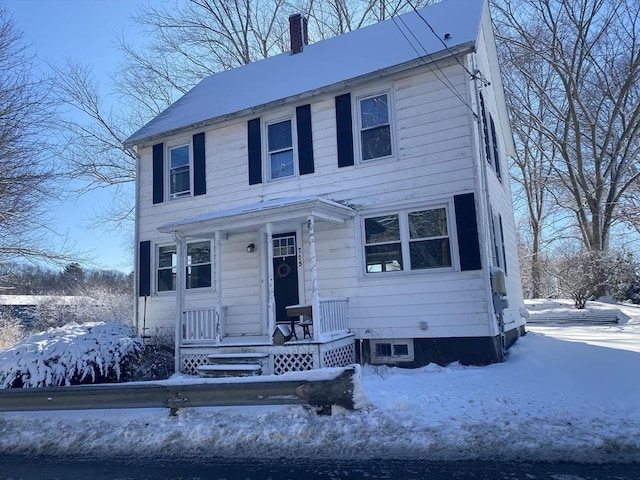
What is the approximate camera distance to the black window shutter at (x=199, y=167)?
38.0ft

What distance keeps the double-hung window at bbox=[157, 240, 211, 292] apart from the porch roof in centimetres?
161

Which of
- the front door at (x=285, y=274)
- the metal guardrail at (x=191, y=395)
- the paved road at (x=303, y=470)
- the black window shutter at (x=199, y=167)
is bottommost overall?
the paved road at (x=303, y=470)

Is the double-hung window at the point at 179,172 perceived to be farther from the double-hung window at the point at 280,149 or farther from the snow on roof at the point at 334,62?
the double-hung window at the point at 280,149

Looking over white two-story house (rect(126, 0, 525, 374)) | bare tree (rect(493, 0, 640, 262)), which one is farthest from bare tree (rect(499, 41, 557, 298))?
white two-story house (rect(126, 0, 525, 374))

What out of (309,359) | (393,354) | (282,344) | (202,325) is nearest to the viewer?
(309,359)

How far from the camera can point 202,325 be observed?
31.7 feet

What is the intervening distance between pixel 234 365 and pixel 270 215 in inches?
114

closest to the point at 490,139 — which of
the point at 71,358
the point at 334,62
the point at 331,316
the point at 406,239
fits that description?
the point at 406,239

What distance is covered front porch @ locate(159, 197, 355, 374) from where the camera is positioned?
840cm

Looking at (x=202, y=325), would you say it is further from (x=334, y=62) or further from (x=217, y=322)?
(x=334, y=62)

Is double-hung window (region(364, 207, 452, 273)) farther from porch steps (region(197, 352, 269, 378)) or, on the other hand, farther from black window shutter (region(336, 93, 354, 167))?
porch steps (region(197, 352, 269, 378))

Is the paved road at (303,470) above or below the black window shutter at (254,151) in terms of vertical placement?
below

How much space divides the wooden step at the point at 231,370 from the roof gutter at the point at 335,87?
5773mm

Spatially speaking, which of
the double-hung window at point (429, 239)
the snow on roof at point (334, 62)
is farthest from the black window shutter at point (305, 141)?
the double-hung window at point (429, 239)
